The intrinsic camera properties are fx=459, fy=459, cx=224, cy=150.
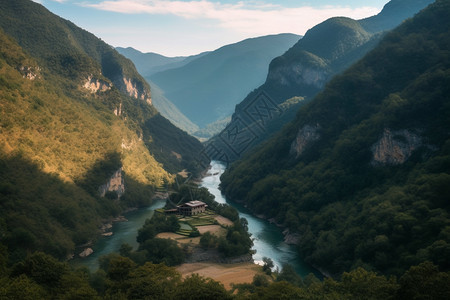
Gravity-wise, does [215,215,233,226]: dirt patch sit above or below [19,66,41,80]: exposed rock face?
below

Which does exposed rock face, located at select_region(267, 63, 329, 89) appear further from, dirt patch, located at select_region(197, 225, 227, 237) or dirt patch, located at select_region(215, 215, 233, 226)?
dirt patch, located at select_region(197, 225, 227, 237)

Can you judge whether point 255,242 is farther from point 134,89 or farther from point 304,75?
point 304,75

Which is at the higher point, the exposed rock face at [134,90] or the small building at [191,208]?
the exposed rock face at [134,90]

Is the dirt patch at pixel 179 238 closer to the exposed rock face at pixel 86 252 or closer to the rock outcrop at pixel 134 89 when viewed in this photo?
the exposed rock face at pixel 86 252

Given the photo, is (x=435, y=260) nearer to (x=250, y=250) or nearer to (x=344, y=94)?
(x=250, y=250)

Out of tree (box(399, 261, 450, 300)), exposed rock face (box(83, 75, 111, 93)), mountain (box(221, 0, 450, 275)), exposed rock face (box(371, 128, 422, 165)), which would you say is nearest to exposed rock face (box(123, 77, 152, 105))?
exposed rock face (box(83, 75, 111, 93))

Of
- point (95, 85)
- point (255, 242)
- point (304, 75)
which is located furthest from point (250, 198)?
point (304, 75)

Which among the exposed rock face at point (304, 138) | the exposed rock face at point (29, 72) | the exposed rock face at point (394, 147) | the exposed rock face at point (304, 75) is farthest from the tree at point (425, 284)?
the exposed rock face at point (304, 75)

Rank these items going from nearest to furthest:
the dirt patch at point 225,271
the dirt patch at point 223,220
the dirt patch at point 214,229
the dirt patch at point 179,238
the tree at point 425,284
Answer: the tree at point 425,284 → the dirt patch at point 225,271 → the dirt patch at point 179,238 → the dirt patch at point 214,229 → the dirt patch at point 223,220
